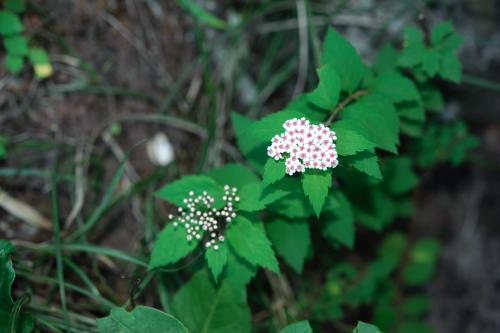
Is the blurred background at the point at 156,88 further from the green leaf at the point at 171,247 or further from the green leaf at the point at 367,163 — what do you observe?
the green leaf at the point at 367,163

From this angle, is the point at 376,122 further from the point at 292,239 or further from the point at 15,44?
the point at 15,44

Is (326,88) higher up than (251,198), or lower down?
higher up

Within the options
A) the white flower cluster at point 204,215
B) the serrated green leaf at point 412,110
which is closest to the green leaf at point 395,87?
the serrated green leaf at point 412,110

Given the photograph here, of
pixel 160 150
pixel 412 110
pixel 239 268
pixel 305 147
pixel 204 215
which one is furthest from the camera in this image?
pixel 160 150

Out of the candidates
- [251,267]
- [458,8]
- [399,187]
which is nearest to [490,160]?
[399,187]

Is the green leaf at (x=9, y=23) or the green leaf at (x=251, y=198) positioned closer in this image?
the green leaf at (x=251, y=198)

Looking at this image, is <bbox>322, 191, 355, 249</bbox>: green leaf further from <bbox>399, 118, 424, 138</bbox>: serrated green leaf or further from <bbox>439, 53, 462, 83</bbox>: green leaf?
<bbox>439, 53, 462, 83</bbox>: green leaf

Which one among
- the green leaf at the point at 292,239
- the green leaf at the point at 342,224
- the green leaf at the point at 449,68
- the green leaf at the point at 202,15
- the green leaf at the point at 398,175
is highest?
the green leaf at the point at 202,15

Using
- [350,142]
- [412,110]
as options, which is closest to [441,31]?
[412,110]
